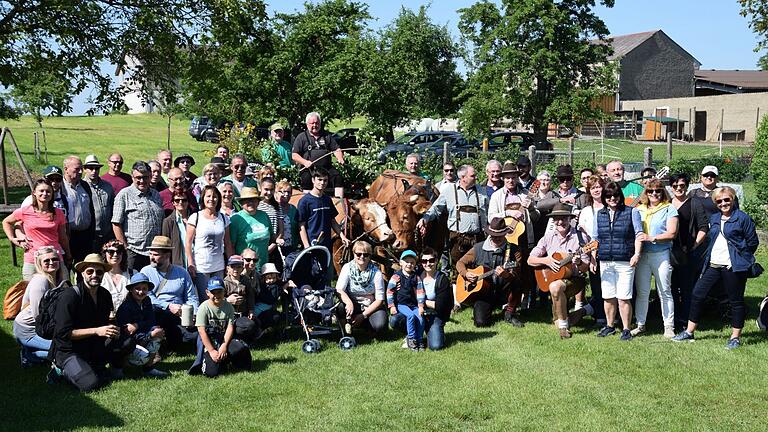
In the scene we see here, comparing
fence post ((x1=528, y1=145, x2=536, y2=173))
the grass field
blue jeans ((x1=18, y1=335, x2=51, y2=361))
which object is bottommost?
the grass field

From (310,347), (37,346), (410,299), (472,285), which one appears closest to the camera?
(37,346)

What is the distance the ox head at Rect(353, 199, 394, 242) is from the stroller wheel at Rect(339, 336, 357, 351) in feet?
6.20

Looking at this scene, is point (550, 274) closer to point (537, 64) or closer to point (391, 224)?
point (391, 224)

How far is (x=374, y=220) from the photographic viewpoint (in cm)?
1015

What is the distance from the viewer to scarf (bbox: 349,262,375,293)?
8633 millimetres

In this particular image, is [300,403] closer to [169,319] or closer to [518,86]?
[169,319]

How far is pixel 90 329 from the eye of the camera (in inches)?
272

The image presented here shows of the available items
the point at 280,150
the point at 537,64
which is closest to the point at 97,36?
the point at 280,150

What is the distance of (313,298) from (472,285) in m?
1.95

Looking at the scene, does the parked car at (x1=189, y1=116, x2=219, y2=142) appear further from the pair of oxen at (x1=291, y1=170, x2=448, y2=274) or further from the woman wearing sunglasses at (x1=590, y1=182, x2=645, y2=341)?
the woman wearing sunglasses at (x1=590, y1=182, x2=645, y2=341)

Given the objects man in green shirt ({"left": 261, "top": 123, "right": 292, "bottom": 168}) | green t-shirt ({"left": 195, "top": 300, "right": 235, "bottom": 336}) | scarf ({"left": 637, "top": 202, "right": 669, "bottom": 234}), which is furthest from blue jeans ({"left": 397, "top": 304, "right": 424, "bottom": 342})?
man in green shirt ({"left": 261, "top": 123, "right": 292, "bottom": 168})

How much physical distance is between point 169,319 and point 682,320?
579 cm

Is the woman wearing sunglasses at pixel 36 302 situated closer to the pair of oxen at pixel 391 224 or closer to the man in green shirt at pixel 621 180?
the pair of oxen at pixel 391 224

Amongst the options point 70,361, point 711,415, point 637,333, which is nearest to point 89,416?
point 70,361
